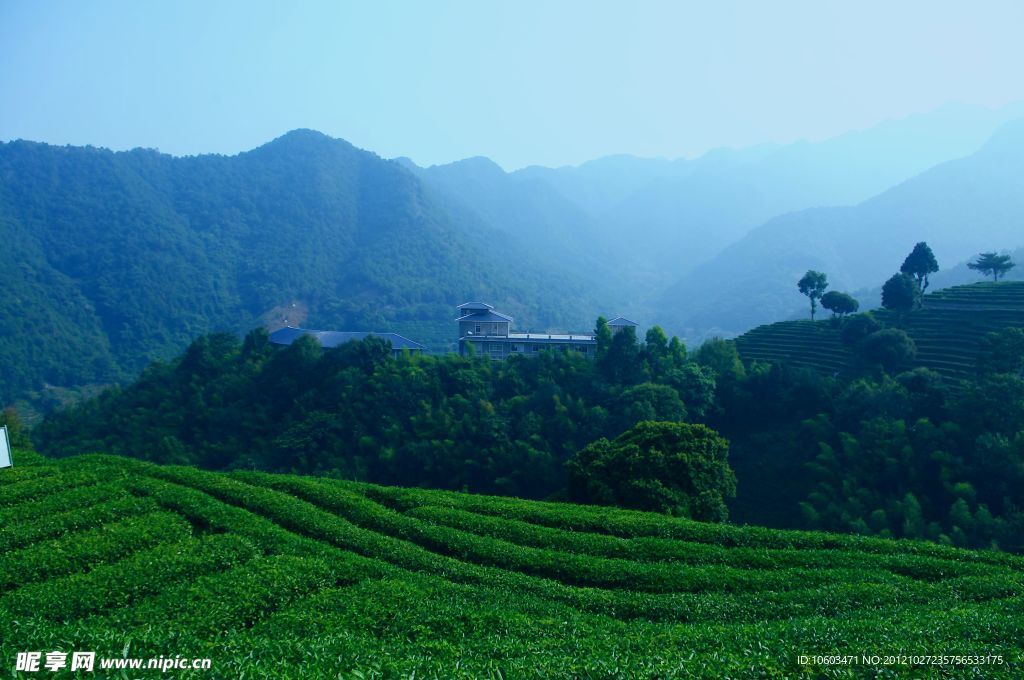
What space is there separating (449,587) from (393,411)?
92.7 ft

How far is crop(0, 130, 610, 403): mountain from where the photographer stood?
91.0m

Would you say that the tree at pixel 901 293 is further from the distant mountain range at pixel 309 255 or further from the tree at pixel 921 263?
the distant mountain range at pixel 309 255

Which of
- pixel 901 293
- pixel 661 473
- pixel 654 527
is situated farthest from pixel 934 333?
pixel 654 527

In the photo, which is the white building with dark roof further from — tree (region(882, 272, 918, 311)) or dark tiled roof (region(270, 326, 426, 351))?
tree (region(882, 272, 918, 311))

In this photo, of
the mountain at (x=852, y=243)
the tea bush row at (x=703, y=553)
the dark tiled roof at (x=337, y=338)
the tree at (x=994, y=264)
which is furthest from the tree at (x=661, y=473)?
the mountain at (x=852, y=243)

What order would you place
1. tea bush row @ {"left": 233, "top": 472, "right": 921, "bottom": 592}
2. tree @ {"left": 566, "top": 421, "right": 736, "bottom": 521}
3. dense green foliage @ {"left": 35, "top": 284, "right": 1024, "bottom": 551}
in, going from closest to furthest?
tea bush row @ {"left": 233, "top": 472, "right": 921, "bottom": 592} → tree @ {"left": 566, "top": 421, "right": 736, "bottom": 521} → dense green foliage @ {"left": 35, "top": 284, "right": 1024, "bottom": 551}

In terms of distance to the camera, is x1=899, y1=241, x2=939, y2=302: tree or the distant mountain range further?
the distant mountain range

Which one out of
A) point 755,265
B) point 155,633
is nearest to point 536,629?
point 155,633

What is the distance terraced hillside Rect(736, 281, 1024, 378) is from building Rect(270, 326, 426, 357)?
86.6 ft

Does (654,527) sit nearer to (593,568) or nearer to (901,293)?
(593,568)

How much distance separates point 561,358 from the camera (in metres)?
43.9

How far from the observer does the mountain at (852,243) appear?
471 feet

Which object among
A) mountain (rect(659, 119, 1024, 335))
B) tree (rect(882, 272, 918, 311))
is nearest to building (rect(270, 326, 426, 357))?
tree (rect(882, 272, 918, 311))

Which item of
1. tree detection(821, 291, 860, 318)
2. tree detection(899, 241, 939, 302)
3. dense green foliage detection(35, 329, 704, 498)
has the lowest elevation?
Result: dense green foliage detection(35, 329, 704, 498)
